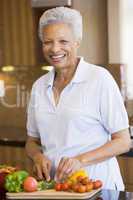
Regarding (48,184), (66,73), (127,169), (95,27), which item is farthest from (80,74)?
(95,27)

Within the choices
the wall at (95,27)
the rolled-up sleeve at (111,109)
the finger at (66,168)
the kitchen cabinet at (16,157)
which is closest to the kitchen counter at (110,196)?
the finger at (66,168)

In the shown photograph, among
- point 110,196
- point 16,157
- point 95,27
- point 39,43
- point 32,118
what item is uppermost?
point 95,27

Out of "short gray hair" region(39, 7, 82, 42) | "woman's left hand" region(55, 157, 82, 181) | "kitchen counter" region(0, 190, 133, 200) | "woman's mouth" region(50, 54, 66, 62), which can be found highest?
"short gray hair" region(39, 7, 82, 42)

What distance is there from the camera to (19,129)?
11.9ft

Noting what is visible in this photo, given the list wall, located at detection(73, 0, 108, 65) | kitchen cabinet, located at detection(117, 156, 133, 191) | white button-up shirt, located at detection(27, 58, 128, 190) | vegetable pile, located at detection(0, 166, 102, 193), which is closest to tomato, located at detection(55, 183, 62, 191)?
vegetable pile, located at detection(0, 166, 102, 193)

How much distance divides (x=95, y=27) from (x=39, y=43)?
0.42 m

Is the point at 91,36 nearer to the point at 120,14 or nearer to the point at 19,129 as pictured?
the point at 120,14

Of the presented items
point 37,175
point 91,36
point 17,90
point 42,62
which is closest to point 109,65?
point 91,36

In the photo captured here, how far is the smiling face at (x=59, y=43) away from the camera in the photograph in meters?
1.76

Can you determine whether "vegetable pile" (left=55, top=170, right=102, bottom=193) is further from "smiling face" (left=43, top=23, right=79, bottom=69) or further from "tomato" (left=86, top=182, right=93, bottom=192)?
"smiling face" (left=43, top=23, right=79, bottom=69)

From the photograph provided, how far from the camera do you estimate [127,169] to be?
9.43 feet

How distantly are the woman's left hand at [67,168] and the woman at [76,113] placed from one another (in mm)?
24

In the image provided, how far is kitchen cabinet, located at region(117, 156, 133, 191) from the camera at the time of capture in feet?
9.36

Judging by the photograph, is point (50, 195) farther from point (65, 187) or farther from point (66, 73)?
point (66, 73)
